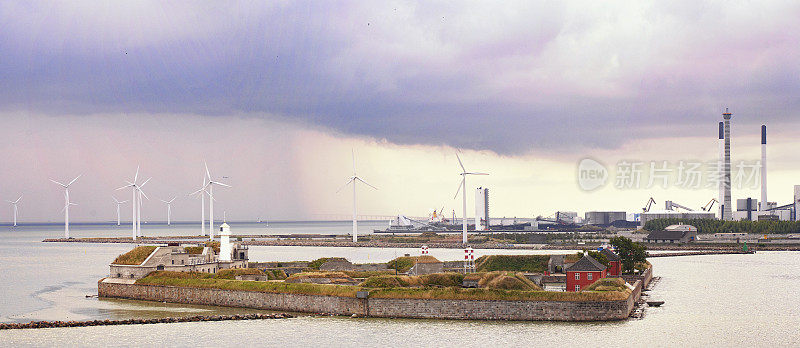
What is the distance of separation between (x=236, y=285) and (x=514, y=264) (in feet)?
113

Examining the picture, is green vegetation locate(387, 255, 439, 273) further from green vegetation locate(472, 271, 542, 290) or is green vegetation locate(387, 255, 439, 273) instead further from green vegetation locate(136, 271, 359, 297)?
green vegetation locate(472, 271, 542, 290)

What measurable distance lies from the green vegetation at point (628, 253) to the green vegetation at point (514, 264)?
749cm

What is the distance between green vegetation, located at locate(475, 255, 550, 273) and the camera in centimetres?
8781

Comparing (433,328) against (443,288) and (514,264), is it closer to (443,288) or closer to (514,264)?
(443,288)

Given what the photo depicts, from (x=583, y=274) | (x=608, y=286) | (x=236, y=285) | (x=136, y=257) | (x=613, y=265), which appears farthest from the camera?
(x=613, y=265)

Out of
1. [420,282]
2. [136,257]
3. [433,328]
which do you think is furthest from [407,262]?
[433,328]

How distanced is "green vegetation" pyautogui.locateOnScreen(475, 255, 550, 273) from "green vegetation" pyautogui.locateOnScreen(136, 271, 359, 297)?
30.1 metres

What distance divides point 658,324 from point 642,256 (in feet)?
125

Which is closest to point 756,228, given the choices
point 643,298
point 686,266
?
point 686,266

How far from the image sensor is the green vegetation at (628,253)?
85688mm

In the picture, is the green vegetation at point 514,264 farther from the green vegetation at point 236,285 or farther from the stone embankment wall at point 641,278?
the green vegetation at point 236,285

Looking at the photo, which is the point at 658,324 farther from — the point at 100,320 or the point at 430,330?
the point at 100,320

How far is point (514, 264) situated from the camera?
8850 cm

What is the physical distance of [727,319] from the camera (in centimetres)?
5762
